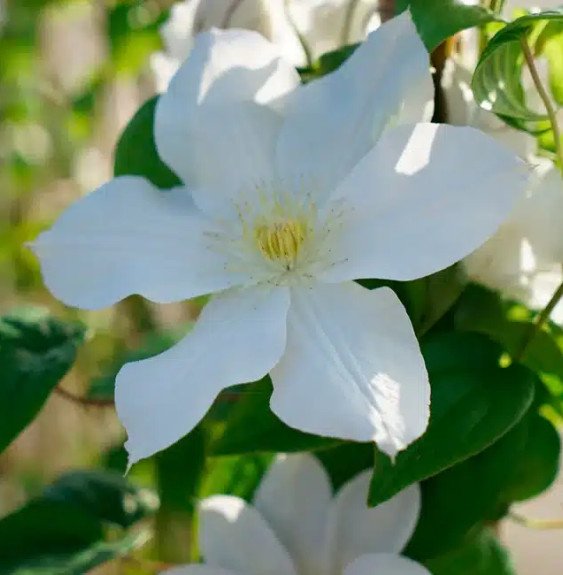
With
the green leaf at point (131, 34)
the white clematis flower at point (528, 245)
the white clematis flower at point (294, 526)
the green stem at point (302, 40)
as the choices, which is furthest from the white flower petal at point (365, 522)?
the green leaf at point (131, 34)

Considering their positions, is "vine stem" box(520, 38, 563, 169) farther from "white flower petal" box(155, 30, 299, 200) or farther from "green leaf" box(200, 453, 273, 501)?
"green leaf" box(200, 453, 273, 501)

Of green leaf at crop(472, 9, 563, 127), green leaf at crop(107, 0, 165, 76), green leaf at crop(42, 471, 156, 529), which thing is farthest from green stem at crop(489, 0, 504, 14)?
green leaf at crop(107, 0, 165, 76)

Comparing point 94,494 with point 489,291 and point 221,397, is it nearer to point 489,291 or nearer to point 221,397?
Answer: point 221,397

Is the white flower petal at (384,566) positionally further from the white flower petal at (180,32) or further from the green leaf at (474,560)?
the white flower petal at (180,32)

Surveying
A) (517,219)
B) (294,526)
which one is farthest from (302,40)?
(294,526)

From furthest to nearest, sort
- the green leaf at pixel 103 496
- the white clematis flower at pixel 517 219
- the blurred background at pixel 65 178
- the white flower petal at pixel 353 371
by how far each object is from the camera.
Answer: the blurred background at pixel 65 178 → the green leaf at pixel 103 496 → the white clematis flower at pixel 517 219 → the white flower petal at pixel 353 371

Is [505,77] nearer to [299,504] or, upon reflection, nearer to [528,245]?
[528,245]

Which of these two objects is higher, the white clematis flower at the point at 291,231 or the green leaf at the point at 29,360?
the white clematis flower at the point at 291,231

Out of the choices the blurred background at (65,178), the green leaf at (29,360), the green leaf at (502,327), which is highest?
the green leaf at (29,360)
